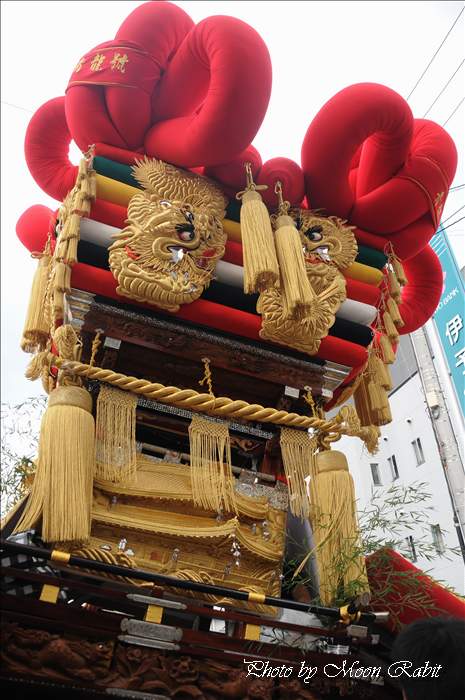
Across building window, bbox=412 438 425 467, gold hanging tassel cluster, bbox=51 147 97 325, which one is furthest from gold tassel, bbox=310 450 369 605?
building window, bbox=412 438 425 467

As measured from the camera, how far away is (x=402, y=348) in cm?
1198

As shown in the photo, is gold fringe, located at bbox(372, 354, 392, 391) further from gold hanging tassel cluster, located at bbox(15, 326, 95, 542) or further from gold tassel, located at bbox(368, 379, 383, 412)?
gold hanging tassel cluster, located at bbox(15, 326, 95, 542)

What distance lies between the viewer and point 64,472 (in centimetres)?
322

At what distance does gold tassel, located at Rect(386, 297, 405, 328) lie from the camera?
4859mm

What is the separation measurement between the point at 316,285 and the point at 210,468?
165 centimetres

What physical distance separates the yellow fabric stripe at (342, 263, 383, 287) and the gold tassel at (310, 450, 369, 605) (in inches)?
62.0

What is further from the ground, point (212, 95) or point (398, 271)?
point (212, 95)

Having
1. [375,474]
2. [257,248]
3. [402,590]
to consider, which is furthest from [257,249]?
[375,474]

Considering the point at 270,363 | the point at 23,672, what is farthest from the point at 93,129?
the point at 23,672

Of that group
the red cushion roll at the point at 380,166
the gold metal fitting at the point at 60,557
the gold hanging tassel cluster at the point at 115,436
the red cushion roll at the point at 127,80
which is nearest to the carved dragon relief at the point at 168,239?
the red cushion roll at the point at 127,80

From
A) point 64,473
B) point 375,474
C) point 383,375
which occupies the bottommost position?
point 64,473

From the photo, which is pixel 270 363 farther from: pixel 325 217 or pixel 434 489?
pixel 434 489

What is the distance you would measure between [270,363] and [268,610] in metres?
1.76

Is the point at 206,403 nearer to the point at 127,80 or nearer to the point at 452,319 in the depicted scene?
the point at 127,80
